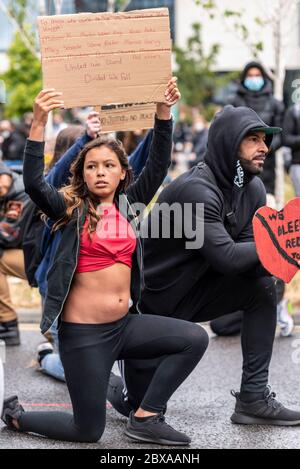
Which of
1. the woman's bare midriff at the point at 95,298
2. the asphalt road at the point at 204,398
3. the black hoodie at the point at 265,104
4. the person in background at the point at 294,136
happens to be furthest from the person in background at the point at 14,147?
the woman's bare midriff at the point at 95,298

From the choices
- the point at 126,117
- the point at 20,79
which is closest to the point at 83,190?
the point at 126,117

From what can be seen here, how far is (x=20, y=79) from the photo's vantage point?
32812 millimetres

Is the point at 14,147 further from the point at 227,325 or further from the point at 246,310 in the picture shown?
the point at 246,310

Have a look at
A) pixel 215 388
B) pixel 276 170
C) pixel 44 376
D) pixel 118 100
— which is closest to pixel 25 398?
pixel 44 376

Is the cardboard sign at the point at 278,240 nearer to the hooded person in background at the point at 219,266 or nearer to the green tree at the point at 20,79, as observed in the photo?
the hooded person in background at the point at 219,266

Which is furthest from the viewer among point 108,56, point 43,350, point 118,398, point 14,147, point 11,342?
point 14,147

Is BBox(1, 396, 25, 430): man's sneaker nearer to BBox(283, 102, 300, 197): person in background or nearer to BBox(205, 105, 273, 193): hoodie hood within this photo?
BBox(205, 105, 273, 193): hoodie hood

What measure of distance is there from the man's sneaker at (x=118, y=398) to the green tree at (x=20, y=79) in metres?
26.9

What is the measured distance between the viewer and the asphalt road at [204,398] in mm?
4824

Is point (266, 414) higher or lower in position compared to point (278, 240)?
lower

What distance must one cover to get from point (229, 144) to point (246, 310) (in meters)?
0.88

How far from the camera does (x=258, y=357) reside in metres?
5.10

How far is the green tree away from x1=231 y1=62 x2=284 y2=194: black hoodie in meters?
22.4

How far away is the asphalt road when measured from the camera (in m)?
4.82
